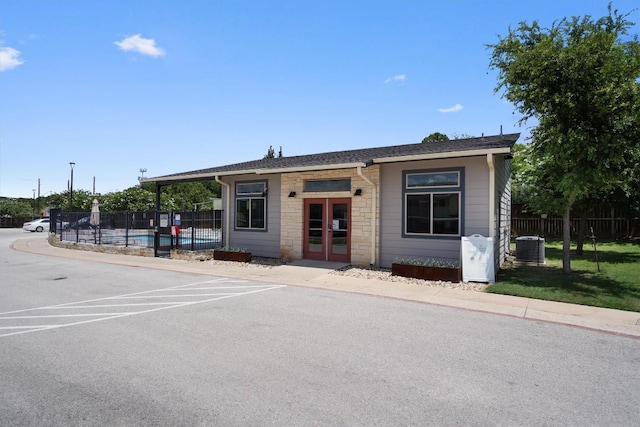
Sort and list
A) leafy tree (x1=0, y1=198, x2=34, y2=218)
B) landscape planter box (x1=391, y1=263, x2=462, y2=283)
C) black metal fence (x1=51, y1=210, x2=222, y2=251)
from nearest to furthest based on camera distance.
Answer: landscape planter box (x1=391, y1=263, x2=462, y2=283) → black metal fence (x1=51, y1=210, x2=222, y2=251) → leafy tree (x1=0, y1=198, x2=34, y2=218)

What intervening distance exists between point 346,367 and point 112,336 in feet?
10.4

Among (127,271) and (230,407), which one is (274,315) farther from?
(127,271)

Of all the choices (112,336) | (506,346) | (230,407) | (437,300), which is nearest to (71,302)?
(112,336)

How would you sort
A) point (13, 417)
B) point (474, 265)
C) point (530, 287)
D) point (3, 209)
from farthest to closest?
point (3, 209), point (474, 265), point (530, 287), point (13, 417)

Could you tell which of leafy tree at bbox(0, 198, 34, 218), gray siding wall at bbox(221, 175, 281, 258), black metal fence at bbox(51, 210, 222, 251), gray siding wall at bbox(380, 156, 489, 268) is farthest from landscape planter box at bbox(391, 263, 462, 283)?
leafy tree at bbox(0, 198, 34, 218)

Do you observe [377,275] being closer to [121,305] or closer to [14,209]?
[121,305]

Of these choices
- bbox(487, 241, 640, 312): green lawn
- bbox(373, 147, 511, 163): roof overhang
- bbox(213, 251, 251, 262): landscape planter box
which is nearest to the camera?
bbox(487, 241, 640, 312): green lawn

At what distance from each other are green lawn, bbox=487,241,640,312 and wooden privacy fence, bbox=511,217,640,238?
665 centimetres

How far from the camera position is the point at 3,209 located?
48.3 m

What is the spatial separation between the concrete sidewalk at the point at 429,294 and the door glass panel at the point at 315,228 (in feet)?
3.01

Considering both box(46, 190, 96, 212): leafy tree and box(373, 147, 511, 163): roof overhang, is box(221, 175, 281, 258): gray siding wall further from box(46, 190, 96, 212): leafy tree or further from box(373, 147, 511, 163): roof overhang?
box(46, 190, 96, 212): leafy tree

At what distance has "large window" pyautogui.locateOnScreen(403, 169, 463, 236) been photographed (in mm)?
10422

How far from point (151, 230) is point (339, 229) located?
27.4ft

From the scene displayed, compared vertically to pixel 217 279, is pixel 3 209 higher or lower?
higher
